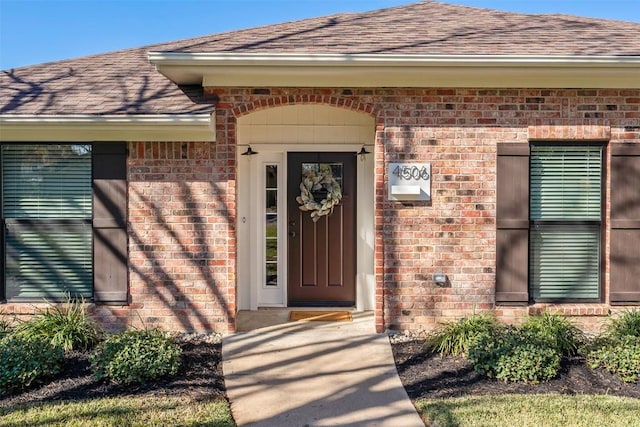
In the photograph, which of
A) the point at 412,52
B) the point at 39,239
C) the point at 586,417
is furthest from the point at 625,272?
the point at 39,239

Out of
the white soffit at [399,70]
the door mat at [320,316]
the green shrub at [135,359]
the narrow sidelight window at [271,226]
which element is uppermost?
the white soffit at [399,70]

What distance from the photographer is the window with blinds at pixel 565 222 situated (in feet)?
19.5

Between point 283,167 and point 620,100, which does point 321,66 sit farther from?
point 620,100

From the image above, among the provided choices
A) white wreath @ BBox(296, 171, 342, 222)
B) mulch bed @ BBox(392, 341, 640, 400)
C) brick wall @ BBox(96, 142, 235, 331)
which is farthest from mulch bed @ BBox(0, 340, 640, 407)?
white wreath @ BBox(296, 171, 342, 222)

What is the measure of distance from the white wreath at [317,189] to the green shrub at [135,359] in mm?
2934

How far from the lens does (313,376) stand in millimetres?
4832

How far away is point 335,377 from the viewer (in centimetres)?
480

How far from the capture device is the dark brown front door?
23.9 ft

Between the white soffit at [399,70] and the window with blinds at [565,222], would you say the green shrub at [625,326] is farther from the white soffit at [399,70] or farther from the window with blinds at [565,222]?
the white soffit at [399,70]

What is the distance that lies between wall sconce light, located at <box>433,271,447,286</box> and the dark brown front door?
5.32 feet

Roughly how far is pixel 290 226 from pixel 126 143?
2471mm

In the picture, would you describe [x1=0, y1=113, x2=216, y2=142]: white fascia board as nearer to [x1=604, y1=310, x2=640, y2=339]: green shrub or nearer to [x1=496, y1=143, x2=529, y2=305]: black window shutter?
[x1=496, y1=143, x2=529, y2=305]: black window shutter

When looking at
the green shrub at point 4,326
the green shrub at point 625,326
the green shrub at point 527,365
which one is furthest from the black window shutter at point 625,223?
the green shrub at point 4,326

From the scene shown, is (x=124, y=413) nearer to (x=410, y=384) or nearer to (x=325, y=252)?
(x=410, y=384)
